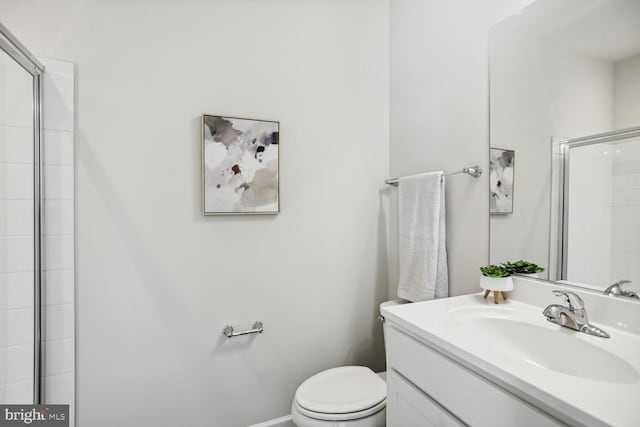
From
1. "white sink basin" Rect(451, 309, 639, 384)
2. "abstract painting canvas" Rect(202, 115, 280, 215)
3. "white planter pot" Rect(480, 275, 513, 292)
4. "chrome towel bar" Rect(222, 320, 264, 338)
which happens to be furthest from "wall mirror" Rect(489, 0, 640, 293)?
"chrome towel bar" Rect(222, 320, 264, 338)

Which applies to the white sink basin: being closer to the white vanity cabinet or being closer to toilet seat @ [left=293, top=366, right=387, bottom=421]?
the white vanity cabinet

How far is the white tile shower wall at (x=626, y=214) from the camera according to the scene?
848 mm

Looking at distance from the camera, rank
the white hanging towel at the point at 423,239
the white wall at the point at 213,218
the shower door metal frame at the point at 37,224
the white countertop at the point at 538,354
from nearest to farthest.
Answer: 1. the white countertop at the point at 538,354
2. the shower door metal frame at the point at 37,224
3. the white wall at the point at 213,218
4. the white hanging towel at the point at 423,239

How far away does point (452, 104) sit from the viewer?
1433mm

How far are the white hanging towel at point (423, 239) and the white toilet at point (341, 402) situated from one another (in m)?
0.28

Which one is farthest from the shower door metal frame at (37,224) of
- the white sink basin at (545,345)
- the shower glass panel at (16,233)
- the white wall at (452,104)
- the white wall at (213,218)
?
the white wall at (452,104)

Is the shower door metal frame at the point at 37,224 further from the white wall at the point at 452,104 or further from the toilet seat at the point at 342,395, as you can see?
the white wall at the point at 452,104

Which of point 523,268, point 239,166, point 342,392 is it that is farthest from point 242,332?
point 523,268

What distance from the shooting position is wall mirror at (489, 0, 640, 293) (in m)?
0.87

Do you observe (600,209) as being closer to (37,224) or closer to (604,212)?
(604,212)

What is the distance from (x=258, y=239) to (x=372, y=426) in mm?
951

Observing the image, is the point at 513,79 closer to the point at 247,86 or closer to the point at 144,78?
the point at 247,86

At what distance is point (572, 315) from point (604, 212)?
32 centimetres

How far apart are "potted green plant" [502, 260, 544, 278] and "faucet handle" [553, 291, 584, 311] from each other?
16 cm
